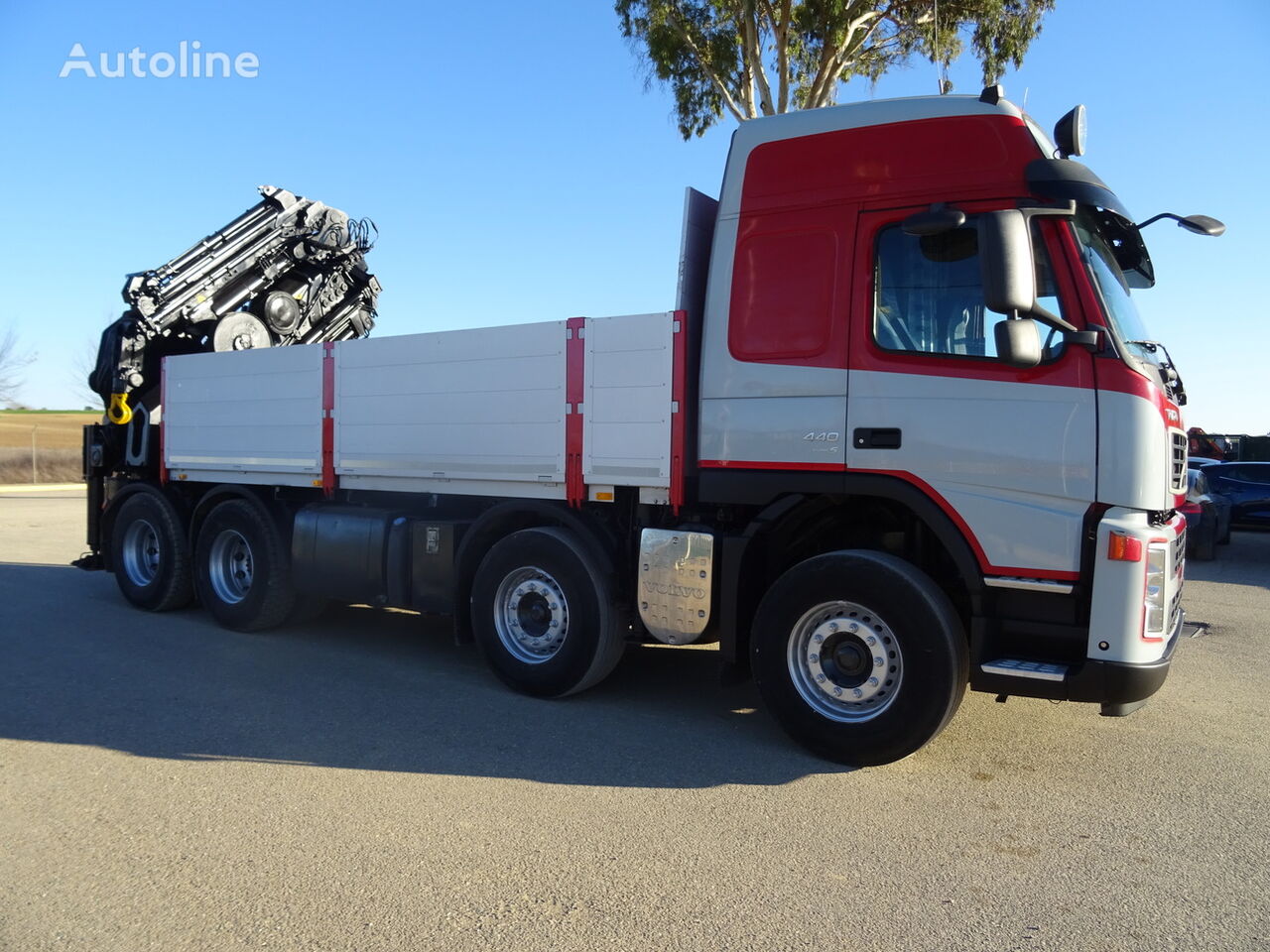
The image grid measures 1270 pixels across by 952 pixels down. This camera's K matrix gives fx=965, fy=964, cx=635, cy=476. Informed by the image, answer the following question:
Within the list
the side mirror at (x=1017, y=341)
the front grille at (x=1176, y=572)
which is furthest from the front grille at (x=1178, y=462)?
the side mirror at (x=1017, y=341)

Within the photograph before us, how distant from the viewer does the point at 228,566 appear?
29.0ft

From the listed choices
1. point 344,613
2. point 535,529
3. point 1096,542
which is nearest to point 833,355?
point 1096,542

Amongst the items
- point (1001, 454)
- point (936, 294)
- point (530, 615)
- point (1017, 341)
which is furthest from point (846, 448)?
point (530, 615)

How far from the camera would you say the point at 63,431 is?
42.4 metres

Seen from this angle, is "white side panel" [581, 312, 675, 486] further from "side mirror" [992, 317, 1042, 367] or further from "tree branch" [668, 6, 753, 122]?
"tree branch" [668, 6, 753, 122]

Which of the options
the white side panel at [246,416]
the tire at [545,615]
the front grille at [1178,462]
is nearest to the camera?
the front grille at [1178,462]

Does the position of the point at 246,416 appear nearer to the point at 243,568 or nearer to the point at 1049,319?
the point at 243,568

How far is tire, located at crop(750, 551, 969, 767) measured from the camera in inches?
188

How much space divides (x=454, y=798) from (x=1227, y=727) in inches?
183

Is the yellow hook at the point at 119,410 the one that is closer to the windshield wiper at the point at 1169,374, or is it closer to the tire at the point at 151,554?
the tire at the point at 151,554

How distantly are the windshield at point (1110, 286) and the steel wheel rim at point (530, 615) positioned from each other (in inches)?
139

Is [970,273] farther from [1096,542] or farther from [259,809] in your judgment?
[259,809]

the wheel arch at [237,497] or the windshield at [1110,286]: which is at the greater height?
the windshield at [1110,286]

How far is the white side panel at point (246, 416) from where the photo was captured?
7.93 meters
